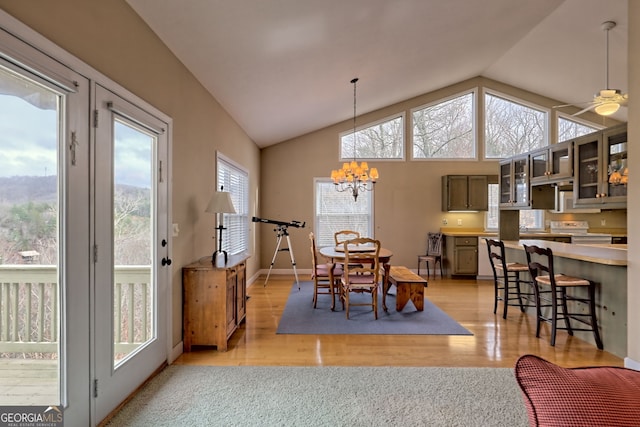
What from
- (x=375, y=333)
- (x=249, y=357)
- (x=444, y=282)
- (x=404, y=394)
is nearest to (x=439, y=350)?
(x=375, y=333)

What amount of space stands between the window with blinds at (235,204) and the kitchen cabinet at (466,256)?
4.11 m

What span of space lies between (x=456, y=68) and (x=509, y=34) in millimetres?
1049

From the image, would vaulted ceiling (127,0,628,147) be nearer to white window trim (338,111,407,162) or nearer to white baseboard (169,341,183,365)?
white window trim (338,111,407,162)

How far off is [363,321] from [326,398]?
→ 1.71 metres

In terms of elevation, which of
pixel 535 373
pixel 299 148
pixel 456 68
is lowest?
pixel 535 373

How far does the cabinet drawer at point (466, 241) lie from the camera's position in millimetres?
6348

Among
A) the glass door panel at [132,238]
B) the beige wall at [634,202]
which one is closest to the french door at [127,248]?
the glass door panel at [132,238]

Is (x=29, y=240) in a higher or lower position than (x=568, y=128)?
lower

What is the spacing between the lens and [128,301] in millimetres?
2275

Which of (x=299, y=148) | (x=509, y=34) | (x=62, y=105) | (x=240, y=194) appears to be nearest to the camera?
(x=62, y=105)

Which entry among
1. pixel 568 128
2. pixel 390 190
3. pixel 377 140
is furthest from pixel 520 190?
pixel 568 128

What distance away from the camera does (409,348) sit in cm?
310

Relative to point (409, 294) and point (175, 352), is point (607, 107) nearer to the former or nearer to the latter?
point (409, 294)

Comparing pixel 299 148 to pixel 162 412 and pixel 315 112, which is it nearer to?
pixel 315 112
